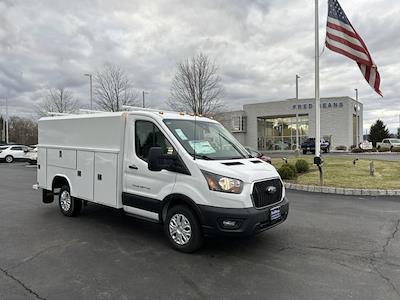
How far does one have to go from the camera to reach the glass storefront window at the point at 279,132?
4866cm

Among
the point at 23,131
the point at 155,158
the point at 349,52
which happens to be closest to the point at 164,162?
the point at 155,158

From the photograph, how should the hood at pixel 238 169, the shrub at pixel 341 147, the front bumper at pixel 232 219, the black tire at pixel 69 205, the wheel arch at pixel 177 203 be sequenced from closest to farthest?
the front bumper at pixel 232 219 → the hood at pixel 238 169 → the wheel arch at pixel 177 203 → the black tire at pixel 69 205 → the shrub at pixel 341 147

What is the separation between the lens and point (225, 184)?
4801 millimetres

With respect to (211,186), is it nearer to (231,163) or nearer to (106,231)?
(231,163)

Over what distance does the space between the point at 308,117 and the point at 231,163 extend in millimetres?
44908

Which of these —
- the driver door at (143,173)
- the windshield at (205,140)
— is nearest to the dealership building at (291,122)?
the windshield at (205,140)

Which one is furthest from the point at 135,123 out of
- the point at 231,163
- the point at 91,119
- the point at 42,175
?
the point at 42,175

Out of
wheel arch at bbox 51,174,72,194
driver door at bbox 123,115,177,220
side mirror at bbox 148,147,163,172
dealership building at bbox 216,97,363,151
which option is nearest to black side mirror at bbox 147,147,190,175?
side mirror at bbox 148,147,163,172

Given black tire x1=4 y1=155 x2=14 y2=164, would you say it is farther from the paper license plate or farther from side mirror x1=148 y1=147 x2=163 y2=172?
the paper license plate

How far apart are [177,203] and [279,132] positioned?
47.8 metres

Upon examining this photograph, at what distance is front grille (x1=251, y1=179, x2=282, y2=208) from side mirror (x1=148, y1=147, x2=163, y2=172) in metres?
1.52

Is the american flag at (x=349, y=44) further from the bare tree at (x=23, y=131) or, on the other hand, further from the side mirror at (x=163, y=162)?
the bare tree at (x=23, y=131)

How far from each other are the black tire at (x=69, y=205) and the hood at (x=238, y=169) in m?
3.82

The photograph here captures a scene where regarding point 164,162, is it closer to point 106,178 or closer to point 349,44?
point 106,178
